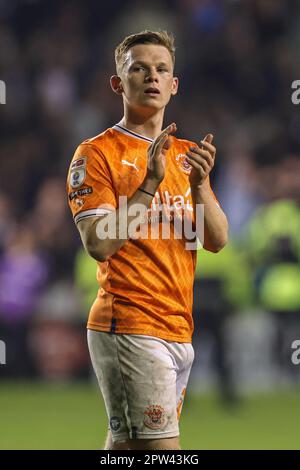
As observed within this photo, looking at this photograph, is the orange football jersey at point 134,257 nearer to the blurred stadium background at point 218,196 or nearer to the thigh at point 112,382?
the thigh at point 112,382

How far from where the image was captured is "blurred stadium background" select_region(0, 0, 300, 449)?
8938mm

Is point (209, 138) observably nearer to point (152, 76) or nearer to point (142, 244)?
point (152, 76)

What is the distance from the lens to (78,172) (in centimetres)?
421

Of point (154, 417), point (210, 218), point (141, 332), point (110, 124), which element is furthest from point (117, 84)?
point (110, 124)

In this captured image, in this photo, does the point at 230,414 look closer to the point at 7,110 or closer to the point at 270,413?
the point at 270,413

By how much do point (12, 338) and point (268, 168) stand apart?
2.83 metres

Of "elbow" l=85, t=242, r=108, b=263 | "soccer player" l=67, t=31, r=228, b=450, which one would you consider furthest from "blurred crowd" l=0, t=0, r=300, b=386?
"elbow" l=85, t=242, r=108, b=263

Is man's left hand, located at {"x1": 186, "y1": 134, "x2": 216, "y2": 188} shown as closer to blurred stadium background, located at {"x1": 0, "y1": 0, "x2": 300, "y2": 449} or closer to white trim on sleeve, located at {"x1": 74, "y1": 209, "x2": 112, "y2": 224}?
white trim on sleeve, located at {"x1": 74, "y1": 209, "x2": 112, "y2": 224}

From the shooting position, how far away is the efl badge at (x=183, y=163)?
4.36 metres

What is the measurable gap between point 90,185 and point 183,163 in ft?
1.37

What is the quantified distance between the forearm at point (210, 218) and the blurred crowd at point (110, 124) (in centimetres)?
485

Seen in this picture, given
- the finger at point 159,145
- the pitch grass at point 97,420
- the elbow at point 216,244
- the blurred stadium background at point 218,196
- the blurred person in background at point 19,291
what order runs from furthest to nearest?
the blurred person in background at point 19,291
the blurred stadium background at point 218,196
the pitch grass at point 97,420
the elbow at point 216,244
the finger at point 159,145

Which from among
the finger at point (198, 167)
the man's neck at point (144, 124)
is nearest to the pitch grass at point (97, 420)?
the man's neck at point (144, 124)

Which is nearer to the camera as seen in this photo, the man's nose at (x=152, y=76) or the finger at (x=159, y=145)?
the finger at (x=159, y=145)
